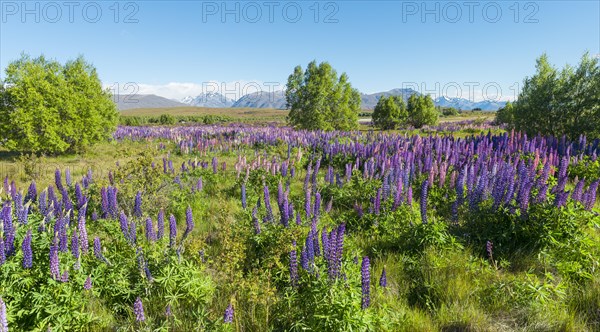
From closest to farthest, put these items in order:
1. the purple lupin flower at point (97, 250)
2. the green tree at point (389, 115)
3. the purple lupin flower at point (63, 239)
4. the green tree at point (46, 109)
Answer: the purple lupin flower at point (63, 239) → the purple lupin flower at point (97, 250) → the green tree at point (46, 109) → the green tree at point (389, 115)

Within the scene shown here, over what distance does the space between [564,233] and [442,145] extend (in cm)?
793

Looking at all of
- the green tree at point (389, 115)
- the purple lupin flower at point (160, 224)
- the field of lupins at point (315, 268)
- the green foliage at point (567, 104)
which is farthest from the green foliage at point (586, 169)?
the green tree at point (389, 115)

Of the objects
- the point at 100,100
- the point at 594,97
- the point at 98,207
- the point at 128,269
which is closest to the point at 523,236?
the point at 128,269

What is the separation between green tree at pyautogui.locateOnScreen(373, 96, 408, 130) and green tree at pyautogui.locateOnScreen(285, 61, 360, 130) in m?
10.5

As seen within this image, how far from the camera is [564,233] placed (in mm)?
5027

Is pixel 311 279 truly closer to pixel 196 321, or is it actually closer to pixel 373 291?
pixel 373 291

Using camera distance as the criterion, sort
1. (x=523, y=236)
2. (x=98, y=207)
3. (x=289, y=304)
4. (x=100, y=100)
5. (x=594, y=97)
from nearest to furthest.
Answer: (x=289, y=304), (x=523, y=236), (x=98, y=207), (x=594, y=97), (x=100, y=100)

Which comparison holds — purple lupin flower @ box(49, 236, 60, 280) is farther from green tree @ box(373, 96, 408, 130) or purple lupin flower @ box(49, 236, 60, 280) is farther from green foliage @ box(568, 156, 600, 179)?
green tree @ box(373, 96, 408, 130)

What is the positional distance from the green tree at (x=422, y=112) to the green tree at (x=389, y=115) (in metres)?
0.92

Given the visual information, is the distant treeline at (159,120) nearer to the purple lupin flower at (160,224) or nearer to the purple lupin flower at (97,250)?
the purple lupin flower at (160,224)

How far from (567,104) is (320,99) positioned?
17878 mm

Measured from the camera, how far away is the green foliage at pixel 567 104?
41.8ft

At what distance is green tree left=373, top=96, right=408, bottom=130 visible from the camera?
3881cm

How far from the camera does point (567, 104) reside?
524 inches
